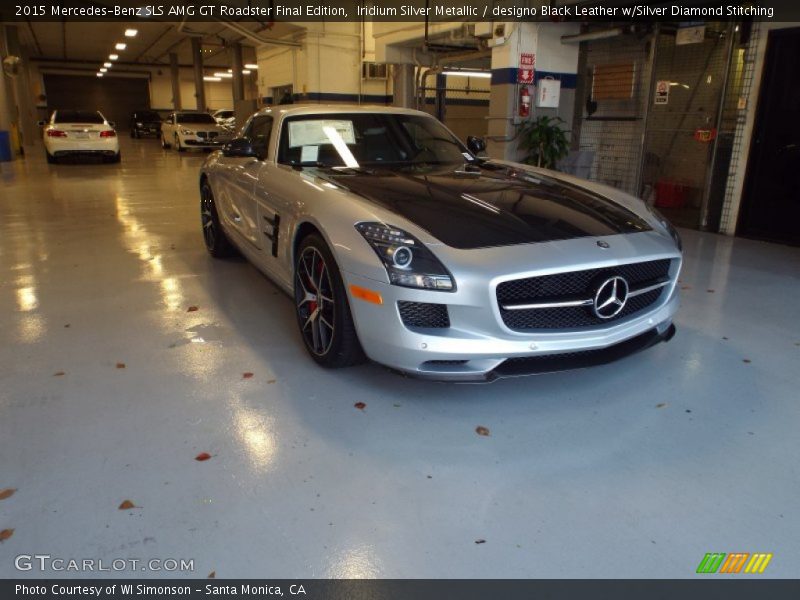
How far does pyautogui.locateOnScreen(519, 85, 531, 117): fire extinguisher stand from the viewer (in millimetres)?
8578

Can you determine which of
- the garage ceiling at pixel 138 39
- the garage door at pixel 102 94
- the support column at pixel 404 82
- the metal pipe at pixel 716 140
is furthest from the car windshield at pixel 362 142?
the garage door at pixel 102 94

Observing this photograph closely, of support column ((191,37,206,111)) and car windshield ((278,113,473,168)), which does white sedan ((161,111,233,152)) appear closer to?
support column ((191,37,206,111))

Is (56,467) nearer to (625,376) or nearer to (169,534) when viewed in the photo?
(169,534)

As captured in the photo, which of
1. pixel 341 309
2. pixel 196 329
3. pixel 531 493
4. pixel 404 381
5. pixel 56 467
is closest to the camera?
pixel 531 493

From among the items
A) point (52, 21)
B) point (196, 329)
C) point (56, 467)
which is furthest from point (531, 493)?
point (52, 21)

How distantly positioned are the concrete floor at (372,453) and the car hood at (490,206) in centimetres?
74

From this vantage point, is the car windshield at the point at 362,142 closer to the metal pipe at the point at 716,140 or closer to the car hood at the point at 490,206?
the car hood at the point at 490,206

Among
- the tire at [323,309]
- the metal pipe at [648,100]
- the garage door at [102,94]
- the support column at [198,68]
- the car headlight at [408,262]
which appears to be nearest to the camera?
the car headlight at [408,262]

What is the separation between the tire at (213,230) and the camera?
16.4 ft

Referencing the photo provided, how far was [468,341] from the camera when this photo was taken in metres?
2.38

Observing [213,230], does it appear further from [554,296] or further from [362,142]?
[554,296]

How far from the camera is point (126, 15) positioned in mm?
18203

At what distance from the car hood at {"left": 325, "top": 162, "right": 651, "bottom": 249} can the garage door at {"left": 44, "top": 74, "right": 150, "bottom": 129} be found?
40841 millimetres
